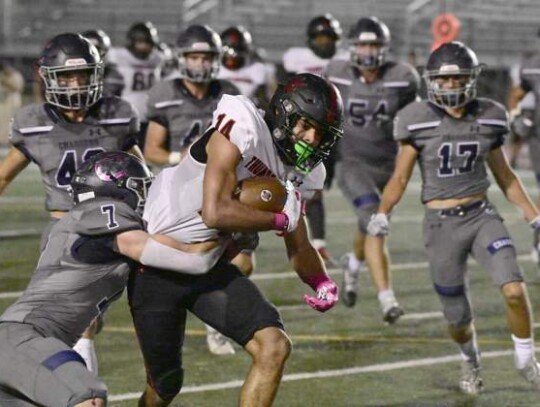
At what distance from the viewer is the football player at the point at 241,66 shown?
962 cm

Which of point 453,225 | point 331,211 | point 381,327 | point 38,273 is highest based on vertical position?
point 38,273

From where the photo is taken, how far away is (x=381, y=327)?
7332 mm

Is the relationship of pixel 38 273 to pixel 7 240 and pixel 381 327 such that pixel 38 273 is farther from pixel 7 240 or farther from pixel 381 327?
pixel 7 240

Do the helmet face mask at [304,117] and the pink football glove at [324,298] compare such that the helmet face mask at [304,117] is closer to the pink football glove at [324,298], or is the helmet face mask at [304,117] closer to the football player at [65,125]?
the pink football glove at [324,298]

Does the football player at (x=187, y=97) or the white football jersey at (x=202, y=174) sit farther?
the football player at (x=187, y=97)

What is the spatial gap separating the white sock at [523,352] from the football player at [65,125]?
6.48 ft

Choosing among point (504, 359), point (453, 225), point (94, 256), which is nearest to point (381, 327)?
point (504, 359)

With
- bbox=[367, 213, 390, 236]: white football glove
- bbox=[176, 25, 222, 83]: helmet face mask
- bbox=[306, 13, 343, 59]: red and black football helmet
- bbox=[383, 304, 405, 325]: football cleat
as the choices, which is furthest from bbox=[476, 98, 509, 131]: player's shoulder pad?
bbox=[306, 13, 343, 59]: red and black football helmet

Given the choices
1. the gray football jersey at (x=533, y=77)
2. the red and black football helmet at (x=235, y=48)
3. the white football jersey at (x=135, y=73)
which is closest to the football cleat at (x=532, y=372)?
the gray football jersey at (x=533, y=77)

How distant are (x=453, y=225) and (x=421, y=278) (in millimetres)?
2825

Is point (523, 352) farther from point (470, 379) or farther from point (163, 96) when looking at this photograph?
point (163, 96)

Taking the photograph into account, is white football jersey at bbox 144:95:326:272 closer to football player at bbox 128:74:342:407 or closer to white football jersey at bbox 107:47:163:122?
football player at bbox 128:74:342:407

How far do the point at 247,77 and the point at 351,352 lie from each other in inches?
143

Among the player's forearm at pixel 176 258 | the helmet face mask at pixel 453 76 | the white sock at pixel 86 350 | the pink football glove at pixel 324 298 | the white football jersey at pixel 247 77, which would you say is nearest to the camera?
the player's forearm at pixel 176 258
